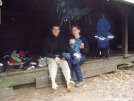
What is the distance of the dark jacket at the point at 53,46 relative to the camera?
4238mm

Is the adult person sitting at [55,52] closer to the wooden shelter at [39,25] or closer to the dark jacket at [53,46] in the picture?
the dark jacket at [53,46]

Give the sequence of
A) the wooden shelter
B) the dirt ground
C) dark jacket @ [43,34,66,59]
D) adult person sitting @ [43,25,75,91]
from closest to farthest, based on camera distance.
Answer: the dirt ground, adult person sitting @ [43,25,75,91], dark jacket @ [43,34,66,59], the wooden shelter

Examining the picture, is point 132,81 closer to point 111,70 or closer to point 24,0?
point 111,70

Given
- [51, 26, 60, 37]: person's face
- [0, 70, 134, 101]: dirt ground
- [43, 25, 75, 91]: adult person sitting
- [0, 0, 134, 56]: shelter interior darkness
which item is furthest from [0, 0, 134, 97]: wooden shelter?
[51, 26, 60, 37]: person's face

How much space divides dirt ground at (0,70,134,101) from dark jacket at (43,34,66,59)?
812mm

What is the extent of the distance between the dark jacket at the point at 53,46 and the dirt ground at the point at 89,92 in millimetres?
812

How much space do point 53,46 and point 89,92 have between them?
1.35m

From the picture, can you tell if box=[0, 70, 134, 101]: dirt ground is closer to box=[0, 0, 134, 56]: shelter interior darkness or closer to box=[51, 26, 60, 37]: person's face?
box=[51, 26, 60, 37]: person's face

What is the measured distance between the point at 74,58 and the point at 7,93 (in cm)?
168

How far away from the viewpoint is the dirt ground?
3.70 meters

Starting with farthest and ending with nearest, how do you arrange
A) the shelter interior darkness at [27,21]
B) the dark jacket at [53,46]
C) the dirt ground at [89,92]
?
the shelter interior darkness at [27,21] → the dark jacket at [53,46] → the dirt ground at [89,92]

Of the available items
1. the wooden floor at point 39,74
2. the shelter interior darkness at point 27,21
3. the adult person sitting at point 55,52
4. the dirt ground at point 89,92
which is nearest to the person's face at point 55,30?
the adult person sitting at point 55,52

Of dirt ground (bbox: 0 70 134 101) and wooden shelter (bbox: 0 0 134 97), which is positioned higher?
wooden shelter (bbox: 0 0 134 97)

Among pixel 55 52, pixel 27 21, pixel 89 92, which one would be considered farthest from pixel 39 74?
pixel 27 21
